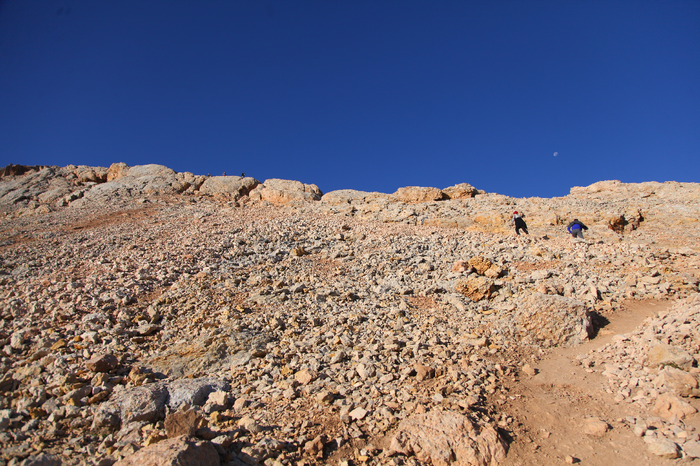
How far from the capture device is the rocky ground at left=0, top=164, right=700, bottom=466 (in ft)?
14.2

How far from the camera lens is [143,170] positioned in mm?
26641

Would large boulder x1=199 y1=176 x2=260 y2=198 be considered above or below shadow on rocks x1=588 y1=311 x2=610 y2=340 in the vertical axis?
above

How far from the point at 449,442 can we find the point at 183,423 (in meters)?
3.27

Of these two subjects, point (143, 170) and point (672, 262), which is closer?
point (672, 262)

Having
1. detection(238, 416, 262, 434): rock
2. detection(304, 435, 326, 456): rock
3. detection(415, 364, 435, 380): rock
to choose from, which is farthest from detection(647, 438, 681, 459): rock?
detection(238, 416, 262, 434): rock

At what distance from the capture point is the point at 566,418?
15.7ft

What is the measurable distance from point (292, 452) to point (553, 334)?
5.61 meters

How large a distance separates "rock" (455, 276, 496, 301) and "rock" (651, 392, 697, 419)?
441cm

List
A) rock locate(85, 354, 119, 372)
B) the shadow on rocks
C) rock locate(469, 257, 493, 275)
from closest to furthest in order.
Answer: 1. rock locate(85, 354, 119, 372)
2. the shadow on rocks
3. rock locate(469, 257, 493, 275)

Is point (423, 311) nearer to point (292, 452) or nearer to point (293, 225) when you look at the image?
point (292, 452)

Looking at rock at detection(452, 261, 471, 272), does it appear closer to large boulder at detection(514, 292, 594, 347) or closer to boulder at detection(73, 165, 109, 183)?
large boulder at detection(514, 292, 594, 347)

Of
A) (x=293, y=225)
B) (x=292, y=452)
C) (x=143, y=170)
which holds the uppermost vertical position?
(x=143, y=170)

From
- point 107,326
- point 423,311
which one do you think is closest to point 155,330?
point 107,326

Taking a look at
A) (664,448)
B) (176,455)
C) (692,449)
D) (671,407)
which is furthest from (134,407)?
(671,407)
